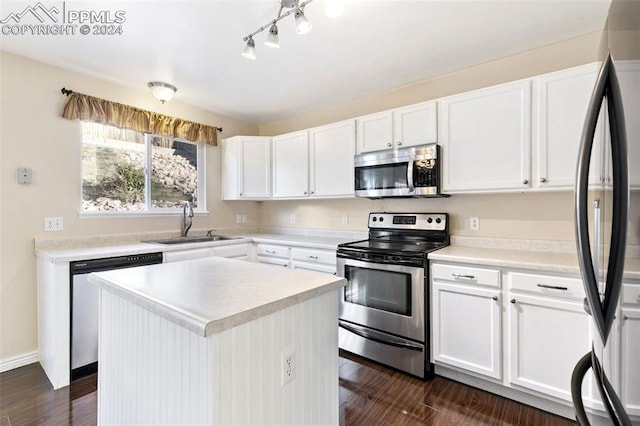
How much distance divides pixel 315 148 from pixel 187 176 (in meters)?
1.63

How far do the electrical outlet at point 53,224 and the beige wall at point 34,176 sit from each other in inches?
1.4

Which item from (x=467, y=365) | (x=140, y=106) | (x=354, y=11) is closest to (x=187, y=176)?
(x=140, y=106)

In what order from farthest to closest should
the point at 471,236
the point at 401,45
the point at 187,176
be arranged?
the point at 187,176, the point at 471,236, the point at 401,45

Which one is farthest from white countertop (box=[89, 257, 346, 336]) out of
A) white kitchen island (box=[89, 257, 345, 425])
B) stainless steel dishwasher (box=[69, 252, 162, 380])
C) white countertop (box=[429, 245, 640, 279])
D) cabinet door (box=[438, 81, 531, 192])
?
cabinet door (box=[438, 81, 531, 192])

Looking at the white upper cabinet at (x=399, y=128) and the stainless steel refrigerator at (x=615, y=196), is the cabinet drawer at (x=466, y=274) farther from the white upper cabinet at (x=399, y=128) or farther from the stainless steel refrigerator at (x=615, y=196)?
the stainless steel refrigerator at (x=615, y=196)

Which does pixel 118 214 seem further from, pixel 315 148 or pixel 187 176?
pixel 315 148

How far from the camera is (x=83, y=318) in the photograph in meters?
2.33

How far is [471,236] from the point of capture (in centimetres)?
272

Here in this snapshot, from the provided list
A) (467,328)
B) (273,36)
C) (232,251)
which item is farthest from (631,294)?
(232,251)

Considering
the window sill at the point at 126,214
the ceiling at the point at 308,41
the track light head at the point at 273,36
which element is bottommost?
the window sill at the point at 126,214

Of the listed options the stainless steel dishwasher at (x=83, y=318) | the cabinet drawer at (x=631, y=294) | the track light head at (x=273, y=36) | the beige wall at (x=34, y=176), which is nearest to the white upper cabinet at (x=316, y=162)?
the track light head at (x=273, y=36)

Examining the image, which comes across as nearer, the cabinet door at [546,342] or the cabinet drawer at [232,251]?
the cabinet door at [546,342]

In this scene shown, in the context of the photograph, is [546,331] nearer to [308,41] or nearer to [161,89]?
[308,41]

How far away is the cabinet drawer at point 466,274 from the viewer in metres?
2.07
